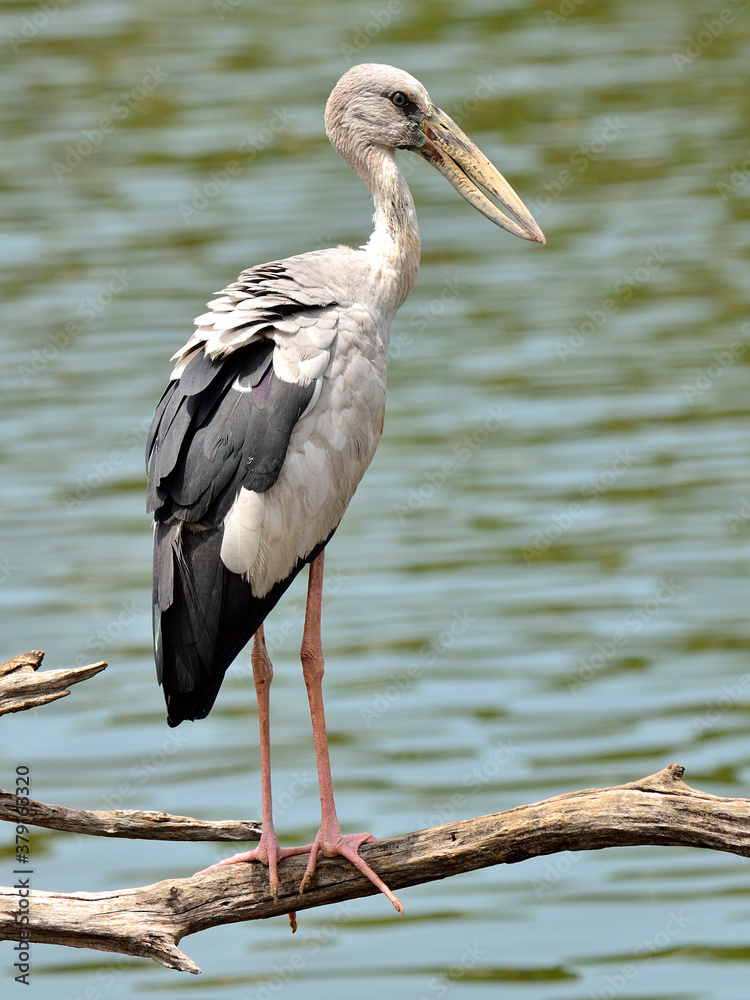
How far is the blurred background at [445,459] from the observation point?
11.4 metres

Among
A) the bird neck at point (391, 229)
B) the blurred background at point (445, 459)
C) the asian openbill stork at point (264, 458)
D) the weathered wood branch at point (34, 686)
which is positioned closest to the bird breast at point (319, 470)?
the asian openbill stork at point (264, 458)

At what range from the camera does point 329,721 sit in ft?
42.8

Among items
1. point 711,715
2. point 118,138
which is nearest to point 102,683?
point 711,715

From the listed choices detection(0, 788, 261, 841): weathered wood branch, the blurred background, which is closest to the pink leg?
detection(0, 788, 261, 841): weathered wood branch

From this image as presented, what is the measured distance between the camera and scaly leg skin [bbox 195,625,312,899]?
667 centimetres

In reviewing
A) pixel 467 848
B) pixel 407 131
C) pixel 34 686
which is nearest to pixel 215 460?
pixel 34 686

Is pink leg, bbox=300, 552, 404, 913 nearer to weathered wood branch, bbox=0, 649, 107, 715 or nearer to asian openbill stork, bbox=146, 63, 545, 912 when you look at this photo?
asian openbill stork, bbox=146, 63, 545, 912

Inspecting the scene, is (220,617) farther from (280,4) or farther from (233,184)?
(280,4)

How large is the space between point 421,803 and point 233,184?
547 inches

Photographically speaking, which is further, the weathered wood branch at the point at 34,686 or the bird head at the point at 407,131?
the bird head at the point at 407,131

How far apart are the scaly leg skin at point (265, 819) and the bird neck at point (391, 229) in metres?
1.63

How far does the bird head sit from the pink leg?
6.28 ft

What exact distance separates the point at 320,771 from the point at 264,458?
1.38 metres

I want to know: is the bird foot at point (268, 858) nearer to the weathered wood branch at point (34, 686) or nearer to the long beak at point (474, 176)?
the weathered wood branch at point (34, 686)
